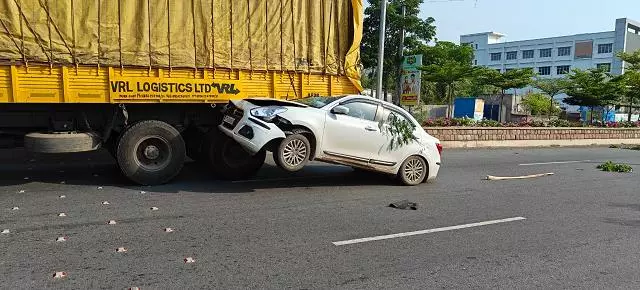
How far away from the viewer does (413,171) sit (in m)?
9.55

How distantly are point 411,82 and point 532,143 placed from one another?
6.05 meters

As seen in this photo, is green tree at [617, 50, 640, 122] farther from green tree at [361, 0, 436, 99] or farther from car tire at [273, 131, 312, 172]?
car tire at [273, 131, 312, 172]

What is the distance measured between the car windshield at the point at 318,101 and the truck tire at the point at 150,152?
2194mm

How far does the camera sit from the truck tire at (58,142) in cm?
755

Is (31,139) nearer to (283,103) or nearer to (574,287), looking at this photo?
(283,103)

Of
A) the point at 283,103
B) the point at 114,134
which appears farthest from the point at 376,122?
the point at 114,134

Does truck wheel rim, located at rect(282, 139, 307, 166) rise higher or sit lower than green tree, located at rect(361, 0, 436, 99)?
lower

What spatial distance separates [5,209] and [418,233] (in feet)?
17.1

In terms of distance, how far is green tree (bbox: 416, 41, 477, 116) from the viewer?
28359 mm

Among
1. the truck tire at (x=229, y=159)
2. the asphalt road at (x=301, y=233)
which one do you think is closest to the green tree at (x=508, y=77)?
the asphalt road at (x=301, y=233)

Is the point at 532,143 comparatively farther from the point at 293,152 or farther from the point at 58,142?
the point at 58,142

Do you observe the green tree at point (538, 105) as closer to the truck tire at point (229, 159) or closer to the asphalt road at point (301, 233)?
the asphalt road at point (301, 233)

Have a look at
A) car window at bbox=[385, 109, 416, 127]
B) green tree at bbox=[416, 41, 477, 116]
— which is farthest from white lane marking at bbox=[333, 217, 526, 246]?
green tree at bbox=[416, 41, 477, 116]

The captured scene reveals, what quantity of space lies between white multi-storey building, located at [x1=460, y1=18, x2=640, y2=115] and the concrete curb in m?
64.3
